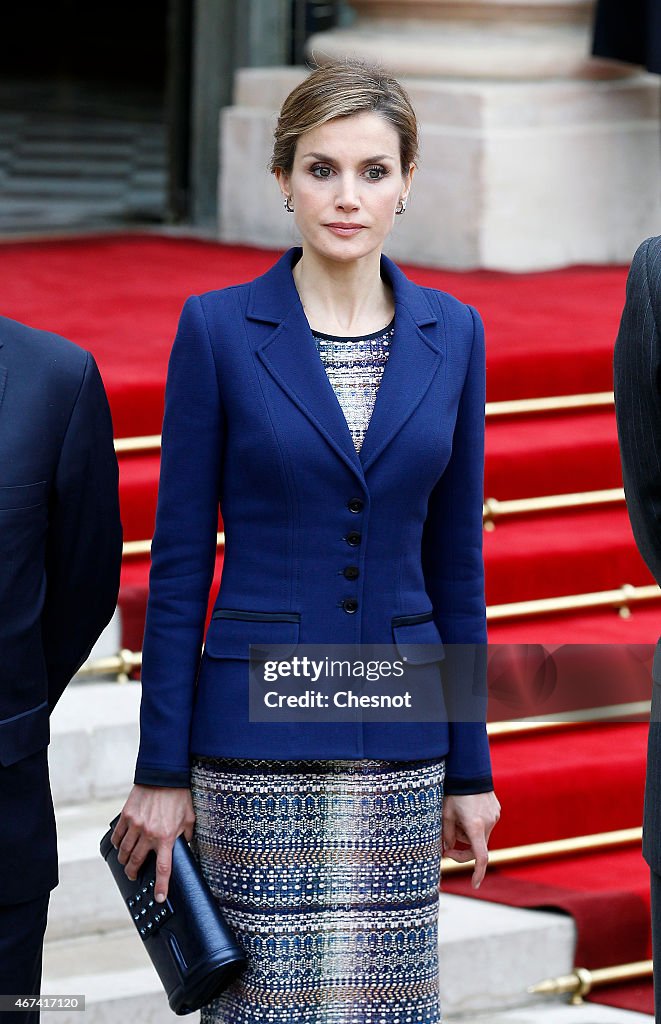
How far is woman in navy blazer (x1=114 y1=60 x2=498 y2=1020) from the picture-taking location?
2504mm

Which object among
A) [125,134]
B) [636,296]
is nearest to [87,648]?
[636,296]

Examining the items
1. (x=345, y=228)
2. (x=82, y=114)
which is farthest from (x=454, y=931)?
(x=82, y=114)

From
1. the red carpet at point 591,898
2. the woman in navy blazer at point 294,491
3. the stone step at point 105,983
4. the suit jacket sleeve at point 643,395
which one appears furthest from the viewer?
the red carpet at point 591,898

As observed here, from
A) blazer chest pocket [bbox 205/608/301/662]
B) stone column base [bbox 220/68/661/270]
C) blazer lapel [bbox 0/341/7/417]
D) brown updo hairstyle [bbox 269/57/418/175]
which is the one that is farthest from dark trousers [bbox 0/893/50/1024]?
stone column base [bbox 220/68/661/270]

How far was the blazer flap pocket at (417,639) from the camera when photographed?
2.55 metres

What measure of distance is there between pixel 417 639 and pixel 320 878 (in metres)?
0.36

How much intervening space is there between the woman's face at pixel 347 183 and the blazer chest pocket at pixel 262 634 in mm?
512

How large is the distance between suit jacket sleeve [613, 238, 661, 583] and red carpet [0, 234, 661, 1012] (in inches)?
72.1

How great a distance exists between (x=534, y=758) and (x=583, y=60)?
12.4 ft

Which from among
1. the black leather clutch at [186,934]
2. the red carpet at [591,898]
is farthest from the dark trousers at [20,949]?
the red carpet at [591,898]

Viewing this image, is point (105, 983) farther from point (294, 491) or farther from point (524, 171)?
point (524, 171)

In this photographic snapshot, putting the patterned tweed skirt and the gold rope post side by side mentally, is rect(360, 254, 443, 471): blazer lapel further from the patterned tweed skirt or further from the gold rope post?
the gold rope post

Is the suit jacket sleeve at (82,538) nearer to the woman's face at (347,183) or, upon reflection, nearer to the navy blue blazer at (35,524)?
the navy blue blazer at (35,524)

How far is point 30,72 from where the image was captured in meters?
19.7
